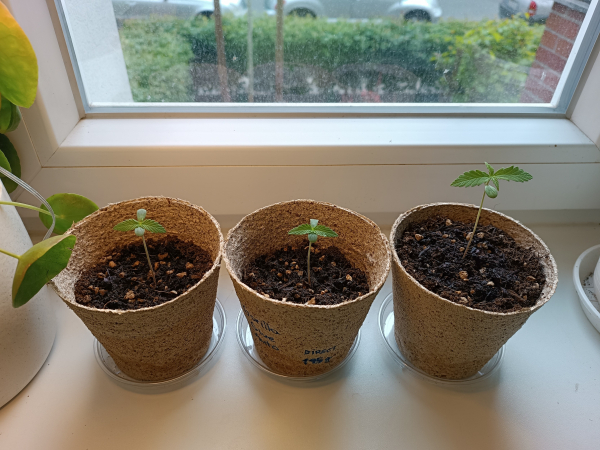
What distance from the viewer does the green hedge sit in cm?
89

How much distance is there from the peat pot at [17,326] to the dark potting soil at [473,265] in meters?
0.59

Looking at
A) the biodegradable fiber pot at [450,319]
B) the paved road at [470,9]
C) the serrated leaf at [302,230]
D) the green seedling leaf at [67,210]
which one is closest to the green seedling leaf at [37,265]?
the green seedling leaf at [67,210]

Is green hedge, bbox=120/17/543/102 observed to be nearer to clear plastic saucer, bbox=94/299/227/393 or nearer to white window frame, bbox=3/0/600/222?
white window frame, bbox=3/0/600/222

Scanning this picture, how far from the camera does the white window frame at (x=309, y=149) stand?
851 mm

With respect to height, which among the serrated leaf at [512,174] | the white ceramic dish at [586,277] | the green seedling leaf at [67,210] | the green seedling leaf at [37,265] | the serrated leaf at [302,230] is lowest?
the white ceramic dish at [586,277]

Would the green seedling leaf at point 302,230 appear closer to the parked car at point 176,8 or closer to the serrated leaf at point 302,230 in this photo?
the serrated leaf at point 302,230

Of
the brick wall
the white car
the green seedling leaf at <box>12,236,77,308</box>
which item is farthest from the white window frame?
the green seedling leaf at <box>12,236,77,308</box>

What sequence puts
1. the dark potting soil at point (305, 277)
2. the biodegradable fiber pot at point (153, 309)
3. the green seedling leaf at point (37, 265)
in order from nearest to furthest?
the green seedling leaf at point (37, 265) → the biodegradable fiber pot at point (153, 309) → the dark potting soil at point (305, 277)

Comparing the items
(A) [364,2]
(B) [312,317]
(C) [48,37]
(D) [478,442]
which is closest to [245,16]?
(A) [364,2]

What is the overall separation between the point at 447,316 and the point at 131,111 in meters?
0.75

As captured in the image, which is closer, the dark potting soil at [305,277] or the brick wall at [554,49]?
the dark potting soil at [305,277]

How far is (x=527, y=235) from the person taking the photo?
2.44 ft

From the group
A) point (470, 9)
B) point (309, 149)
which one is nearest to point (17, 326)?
point (309, 149)

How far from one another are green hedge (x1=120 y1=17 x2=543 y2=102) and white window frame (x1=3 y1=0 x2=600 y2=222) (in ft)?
0.22
